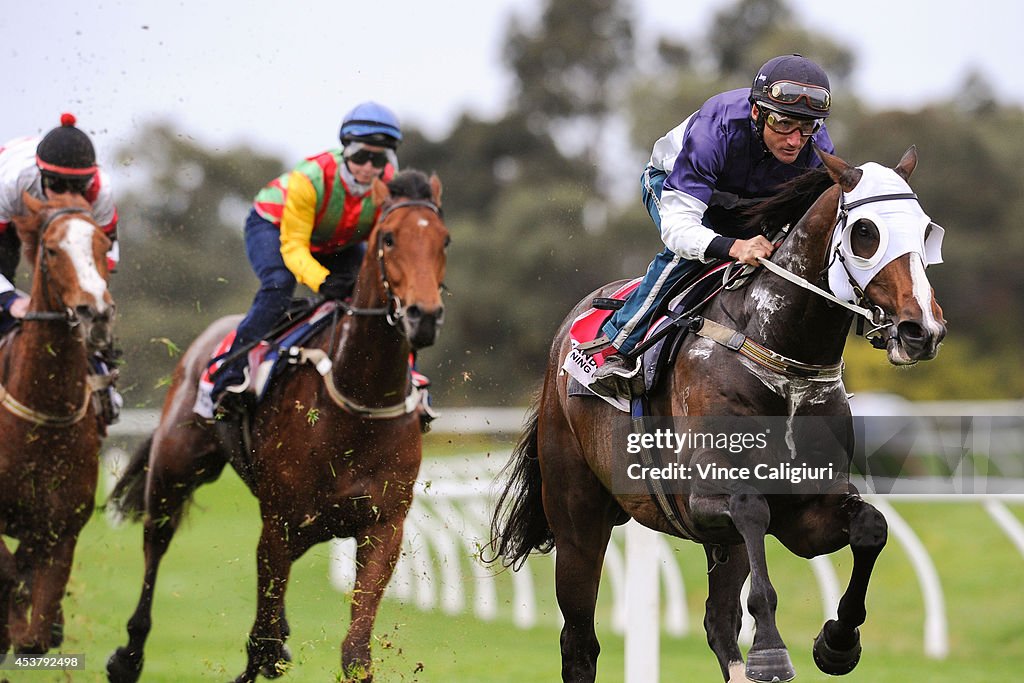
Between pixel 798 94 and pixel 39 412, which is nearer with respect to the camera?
pixel 798 94

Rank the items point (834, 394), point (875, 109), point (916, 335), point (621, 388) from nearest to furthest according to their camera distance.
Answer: point (916, 335) → point (834, 394) → point (621, 388) → point (875, 109)

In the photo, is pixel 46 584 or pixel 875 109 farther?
pixel 875 109

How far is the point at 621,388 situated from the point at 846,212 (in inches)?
43.8

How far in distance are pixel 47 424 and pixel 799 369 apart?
10.3 ft

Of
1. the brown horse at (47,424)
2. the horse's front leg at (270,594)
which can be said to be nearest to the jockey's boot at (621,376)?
the horse's front leg at (270,594)

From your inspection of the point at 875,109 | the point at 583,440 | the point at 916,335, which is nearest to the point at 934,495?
the point at 583,440

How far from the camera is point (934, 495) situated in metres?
7.06

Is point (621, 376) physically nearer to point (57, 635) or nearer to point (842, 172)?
point (842, 172)

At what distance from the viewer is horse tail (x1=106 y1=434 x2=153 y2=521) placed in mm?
7090

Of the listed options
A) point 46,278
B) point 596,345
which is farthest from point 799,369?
point 46,278

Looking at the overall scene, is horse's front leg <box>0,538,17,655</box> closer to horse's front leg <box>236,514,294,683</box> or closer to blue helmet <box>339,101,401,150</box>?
horse's front leg <box>236,514,294,683</box>

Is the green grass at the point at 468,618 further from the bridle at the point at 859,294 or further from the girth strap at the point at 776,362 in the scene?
the bridle at the point at 859,294

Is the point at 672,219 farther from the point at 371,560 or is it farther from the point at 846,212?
the point at 371,560

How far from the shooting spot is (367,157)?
19.2 ft
